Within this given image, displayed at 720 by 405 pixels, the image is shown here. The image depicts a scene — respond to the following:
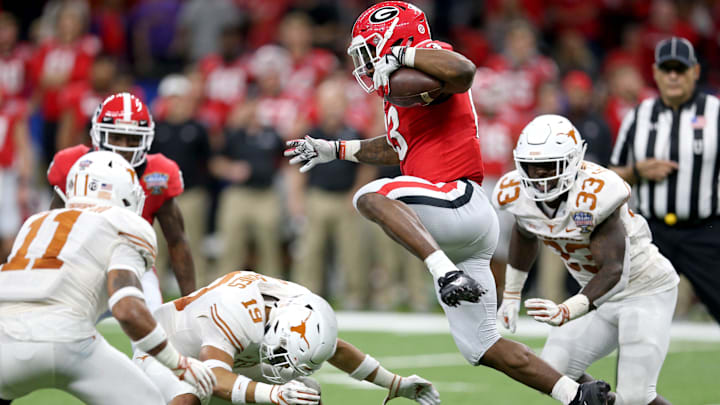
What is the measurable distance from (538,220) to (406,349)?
300 centimetres

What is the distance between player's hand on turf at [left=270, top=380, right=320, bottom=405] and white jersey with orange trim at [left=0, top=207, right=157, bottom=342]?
2.22 feet

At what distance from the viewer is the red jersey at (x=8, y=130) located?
30.1ft

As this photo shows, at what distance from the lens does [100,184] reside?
3855 mm

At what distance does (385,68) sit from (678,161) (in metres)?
2.38

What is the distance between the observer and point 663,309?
15.2 feet

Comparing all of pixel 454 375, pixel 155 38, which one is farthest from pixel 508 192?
pixel 155 38

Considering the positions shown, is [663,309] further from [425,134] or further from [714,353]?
[714,353]

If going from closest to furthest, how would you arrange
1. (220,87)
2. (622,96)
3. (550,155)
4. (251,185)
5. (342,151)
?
(550,155)
(342,151)
(622,96)
(251,185)
(220,87)

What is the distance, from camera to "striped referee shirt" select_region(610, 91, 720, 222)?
565cm

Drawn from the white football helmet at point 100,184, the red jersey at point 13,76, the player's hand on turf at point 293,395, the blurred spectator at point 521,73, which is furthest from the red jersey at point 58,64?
the player's hand on turf at point 293,395

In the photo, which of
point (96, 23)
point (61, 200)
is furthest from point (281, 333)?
point (96, 23)

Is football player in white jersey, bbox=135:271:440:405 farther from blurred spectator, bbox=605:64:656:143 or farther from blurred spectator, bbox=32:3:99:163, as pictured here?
blurred spectator, bbox=32:3:99:163

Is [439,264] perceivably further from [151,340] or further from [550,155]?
[151,340]

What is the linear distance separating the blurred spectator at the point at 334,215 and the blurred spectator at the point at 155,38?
297 cm
